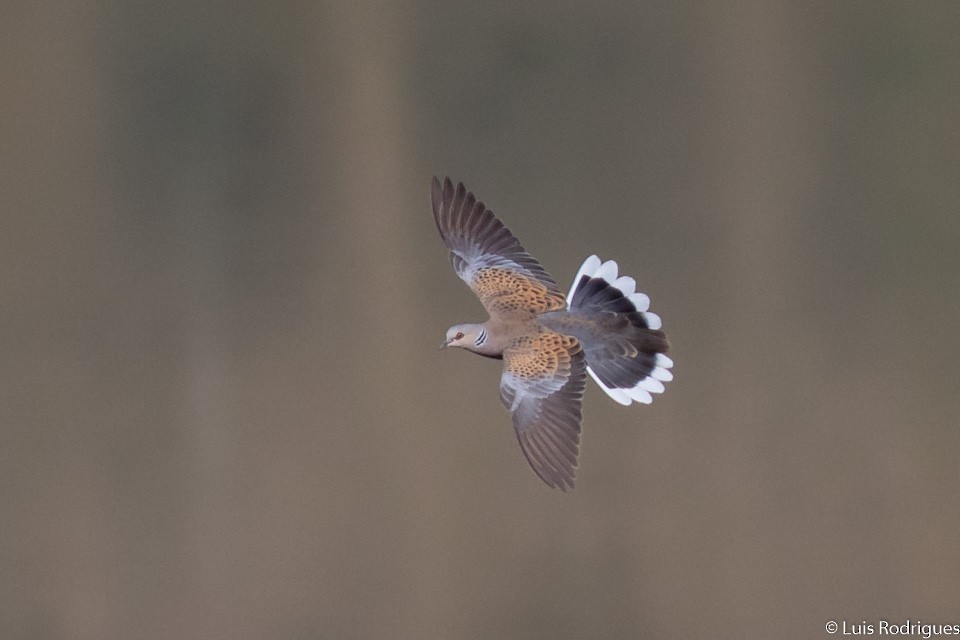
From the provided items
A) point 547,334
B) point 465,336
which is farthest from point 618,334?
point 465,336

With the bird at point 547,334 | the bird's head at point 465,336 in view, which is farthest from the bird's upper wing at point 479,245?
the bird's head at point 465,336

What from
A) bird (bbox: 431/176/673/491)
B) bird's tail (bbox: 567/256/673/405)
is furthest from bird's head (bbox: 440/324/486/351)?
bird's tail (bbox: 567/256/673/405)

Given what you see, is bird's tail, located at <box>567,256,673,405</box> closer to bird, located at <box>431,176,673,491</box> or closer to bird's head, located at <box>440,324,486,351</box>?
bird, located at <box>431,176,673,491</box>

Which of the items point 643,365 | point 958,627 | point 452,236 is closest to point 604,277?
point 643,365

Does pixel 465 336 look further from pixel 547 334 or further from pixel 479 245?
pixel 479 245

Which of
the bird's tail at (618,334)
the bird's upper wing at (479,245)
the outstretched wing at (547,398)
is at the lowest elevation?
the outstretched wing at (547,398)

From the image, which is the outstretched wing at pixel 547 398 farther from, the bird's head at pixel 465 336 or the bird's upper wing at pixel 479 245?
the bird's upper wing at pixel 479 245

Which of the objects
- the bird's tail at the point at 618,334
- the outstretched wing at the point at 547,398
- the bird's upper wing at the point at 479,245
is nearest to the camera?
the outstretched wing at the point at 547,398
